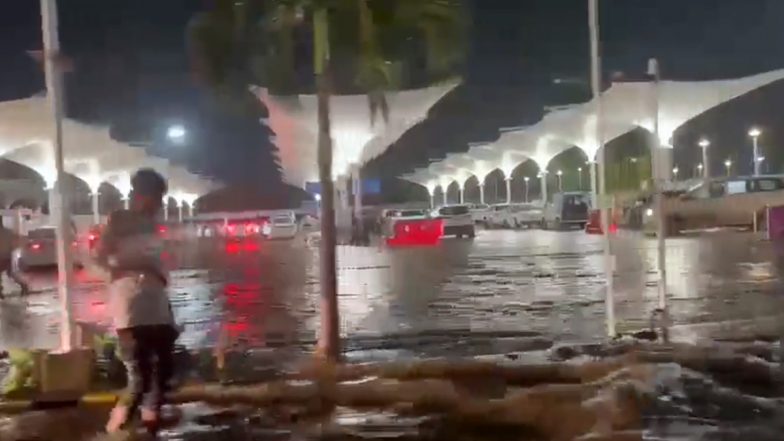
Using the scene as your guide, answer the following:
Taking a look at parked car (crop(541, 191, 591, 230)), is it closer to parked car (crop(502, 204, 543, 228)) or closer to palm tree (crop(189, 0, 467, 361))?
parked car (crop(502, 204, 543, 228))

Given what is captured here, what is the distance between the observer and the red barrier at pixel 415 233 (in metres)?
46.7

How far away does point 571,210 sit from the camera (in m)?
56.5

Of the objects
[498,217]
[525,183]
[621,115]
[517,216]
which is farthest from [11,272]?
[525,183]

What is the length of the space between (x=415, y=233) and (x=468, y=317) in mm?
30825

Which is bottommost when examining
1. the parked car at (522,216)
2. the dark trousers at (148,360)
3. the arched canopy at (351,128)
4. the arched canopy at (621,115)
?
the dark trousers at (148,360)

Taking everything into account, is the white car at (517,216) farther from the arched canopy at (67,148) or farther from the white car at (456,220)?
the arched canopy at (67,148)

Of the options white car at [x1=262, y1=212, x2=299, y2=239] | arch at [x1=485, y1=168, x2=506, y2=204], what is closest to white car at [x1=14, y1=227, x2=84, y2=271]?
white car at [x1=262, y1=212, x2=299, y2=239]

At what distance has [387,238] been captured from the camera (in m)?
47.8

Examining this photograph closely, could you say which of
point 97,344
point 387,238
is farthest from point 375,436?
point 387,238

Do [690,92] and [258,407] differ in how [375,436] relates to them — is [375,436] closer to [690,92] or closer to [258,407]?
[258,407]

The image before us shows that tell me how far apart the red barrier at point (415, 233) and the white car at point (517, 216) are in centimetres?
1677

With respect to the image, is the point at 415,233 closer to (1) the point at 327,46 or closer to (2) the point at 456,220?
(2) the point at 456,220

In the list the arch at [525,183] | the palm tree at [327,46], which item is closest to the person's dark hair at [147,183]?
the palm tree at [327,46]

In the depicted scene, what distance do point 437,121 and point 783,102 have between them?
36.1 m
